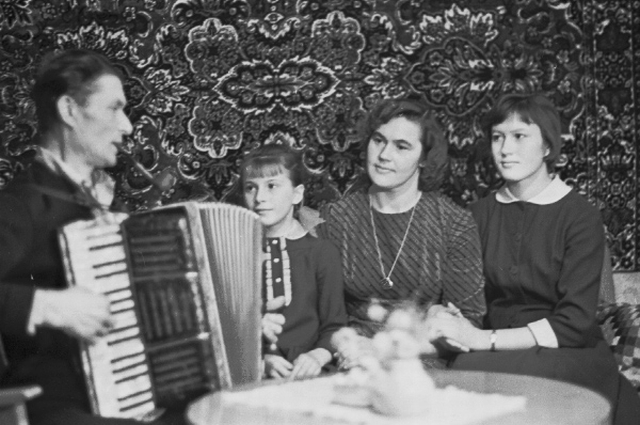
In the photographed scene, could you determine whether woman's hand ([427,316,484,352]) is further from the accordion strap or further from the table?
the accordion strap

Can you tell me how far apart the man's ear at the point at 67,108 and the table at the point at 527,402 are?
2.48 feet

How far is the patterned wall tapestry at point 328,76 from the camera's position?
3404 mm

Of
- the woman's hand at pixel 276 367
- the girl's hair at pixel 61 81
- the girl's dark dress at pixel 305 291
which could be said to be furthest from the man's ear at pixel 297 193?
the girl's hair at pixel 61 81

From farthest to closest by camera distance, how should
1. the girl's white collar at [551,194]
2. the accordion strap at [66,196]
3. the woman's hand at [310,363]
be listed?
the girl's white collar at [551,194], the woman's hand at [310,363], the accordion strap at [66,196]

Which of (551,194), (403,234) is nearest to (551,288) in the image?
(551,194)

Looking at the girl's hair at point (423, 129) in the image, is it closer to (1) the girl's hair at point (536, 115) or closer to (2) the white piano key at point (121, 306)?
(1) the girl's hair at point (536, 115)

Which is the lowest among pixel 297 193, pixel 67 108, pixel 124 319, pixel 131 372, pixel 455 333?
pixel 455 333

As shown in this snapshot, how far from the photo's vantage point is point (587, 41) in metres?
3.71

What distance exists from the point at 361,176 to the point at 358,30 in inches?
25.4

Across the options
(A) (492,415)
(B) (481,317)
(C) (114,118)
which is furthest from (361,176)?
(A) (492,415)

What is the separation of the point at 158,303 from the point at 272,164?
0.86m

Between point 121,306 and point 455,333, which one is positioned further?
point 455,333

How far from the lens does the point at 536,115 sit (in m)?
3.07

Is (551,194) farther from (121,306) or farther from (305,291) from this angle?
(121,306)
